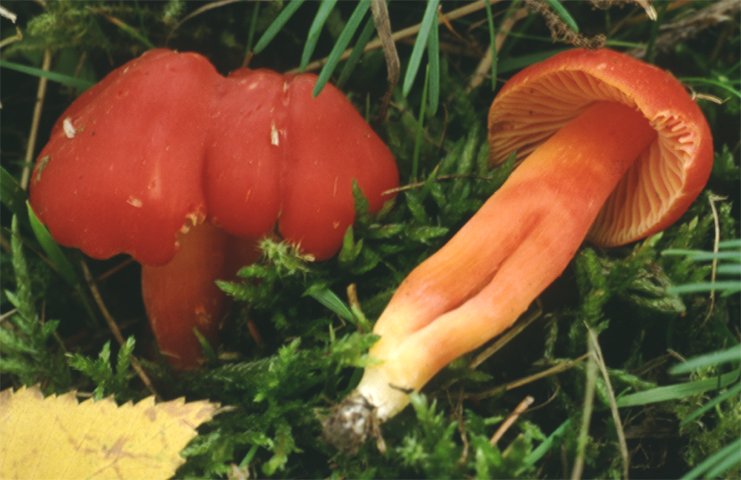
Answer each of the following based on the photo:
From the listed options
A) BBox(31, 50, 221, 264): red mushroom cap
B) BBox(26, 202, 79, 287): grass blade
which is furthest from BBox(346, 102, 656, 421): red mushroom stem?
BBox(26, 202, 79, 287): grass blade

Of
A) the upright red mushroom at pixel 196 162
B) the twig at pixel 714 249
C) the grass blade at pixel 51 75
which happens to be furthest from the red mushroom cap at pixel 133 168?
the twig at pixel 714 249

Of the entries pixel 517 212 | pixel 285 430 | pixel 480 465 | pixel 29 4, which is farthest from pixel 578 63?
pixel 29 4

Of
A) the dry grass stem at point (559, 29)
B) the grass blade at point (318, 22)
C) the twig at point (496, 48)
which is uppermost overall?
the grass blade at point (318, 22)

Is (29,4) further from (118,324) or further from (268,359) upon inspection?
(268,359)

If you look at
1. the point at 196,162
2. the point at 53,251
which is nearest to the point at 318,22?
the point at 196,162

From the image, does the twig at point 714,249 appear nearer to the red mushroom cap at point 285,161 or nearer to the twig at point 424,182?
the twig at point 424,182

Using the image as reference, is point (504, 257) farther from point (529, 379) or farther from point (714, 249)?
point (714, 249)
